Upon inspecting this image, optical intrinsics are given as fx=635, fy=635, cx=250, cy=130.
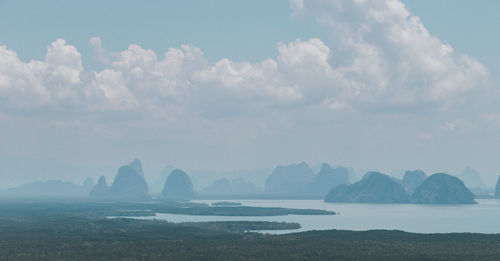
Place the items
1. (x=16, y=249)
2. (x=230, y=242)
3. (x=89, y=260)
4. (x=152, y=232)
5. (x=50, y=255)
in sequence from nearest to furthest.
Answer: (x=89, y=260)
(x=50, y=255)
(x=16, y=249)
(x=230, y=242)
(x=152, y=232)

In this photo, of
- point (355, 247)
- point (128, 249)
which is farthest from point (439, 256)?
point (128, 249)

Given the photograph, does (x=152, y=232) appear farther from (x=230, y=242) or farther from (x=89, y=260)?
(x=89, y=260)

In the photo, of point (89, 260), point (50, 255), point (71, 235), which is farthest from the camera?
point (71, 235)

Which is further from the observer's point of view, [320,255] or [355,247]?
[355,247]

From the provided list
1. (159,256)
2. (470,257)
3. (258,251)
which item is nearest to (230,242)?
(258,251)

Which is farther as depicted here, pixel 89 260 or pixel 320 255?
pixel 320 255

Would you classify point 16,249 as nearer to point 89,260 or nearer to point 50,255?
point 50,255

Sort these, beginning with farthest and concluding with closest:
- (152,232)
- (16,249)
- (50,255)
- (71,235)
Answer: (152,232)
(71,235)
(16,249)
(50,255)
